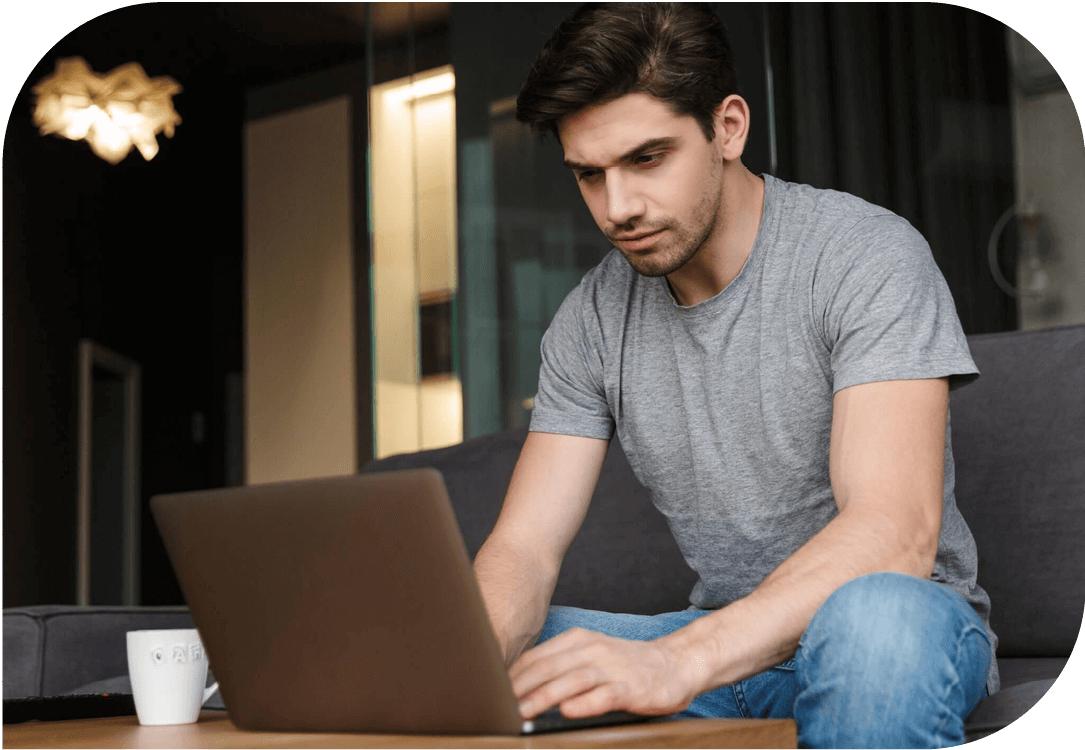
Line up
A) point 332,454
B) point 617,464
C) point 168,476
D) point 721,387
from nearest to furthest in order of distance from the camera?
point 721,387, point 617,464, point 332,454, point 168,476

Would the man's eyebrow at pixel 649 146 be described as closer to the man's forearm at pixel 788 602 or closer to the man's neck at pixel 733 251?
the man's neck at pixel 733 251

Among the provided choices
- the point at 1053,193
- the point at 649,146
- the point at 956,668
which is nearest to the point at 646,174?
the point at 649,146

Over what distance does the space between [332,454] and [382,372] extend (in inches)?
87.2

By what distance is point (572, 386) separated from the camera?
153 centimetres

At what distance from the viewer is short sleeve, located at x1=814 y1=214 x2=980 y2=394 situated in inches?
45.8

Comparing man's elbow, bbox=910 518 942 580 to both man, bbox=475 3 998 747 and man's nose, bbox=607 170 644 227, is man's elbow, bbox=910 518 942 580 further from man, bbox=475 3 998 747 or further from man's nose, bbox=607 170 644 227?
man's nose, bbox=607 170 644 227

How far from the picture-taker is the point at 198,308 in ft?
25.8

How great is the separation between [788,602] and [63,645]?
4.92 feet

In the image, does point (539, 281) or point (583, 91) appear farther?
point (539, 281)

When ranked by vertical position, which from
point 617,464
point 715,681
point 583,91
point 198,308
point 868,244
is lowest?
point 715,681

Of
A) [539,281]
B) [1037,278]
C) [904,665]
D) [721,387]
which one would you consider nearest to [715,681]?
[904,665]

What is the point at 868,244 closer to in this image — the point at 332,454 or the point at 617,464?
the point at 617,464

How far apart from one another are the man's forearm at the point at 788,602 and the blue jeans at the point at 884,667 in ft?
0.13

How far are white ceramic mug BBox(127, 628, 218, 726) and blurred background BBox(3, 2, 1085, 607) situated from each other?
557 mm
